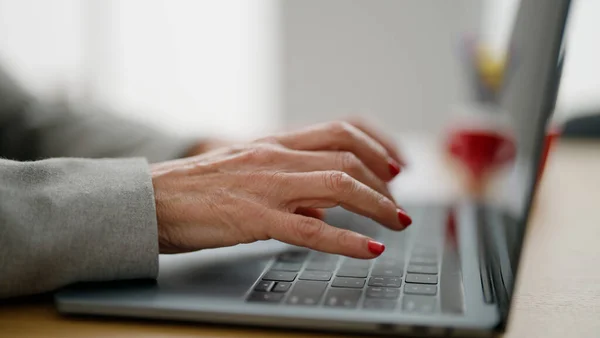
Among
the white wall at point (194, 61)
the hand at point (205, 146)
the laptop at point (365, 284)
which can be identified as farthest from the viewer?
the white wall at point (194, 61)

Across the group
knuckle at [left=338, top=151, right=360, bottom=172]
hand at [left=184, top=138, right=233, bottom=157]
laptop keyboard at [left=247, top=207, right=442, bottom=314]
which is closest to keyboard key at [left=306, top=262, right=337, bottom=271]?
laptop keyboard at [left=247, top=207, right=442, bottom=314]

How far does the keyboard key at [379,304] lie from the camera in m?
0.47

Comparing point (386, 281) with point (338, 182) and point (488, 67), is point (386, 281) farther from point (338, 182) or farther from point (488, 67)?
point (488, 67)

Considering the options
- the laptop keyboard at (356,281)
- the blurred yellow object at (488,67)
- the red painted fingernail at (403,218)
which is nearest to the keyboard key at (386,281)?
the laptop keyboard at (356,281)

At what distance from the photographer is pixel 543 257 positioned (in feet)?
2.24

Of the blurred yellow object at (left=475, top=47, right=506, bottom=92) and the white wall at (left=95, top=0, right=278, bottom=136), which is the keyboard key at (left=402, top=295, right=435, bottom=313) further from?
the white wall at (left=95, top=0, right=278, bottom=136)

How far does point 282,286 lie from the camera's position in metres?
0.52

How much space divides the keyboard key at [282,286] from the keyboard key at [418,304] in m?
0.09

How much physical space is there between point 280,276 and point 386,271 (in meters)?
0.09

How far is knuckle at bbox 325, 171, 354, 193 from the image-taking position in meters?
0.60

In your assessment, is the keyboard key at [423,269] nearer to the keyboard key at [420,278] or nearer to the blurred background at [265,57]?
the keyboard key at [420,278]

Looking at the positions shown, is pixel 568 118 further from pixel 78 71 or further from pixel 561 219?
pixel 78 71

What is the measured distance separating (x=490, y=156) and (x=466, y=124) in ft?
0.28

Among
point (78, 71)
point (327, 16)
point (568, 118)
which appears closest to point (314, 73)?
point (327, 16)
